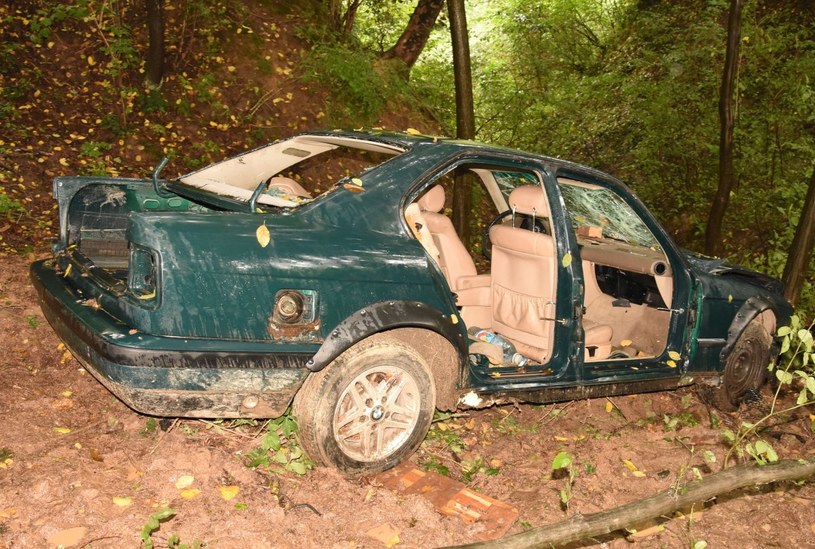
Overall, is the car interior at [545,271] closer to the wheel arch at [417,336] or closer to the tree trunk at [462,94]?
the wheel arch at [417,336]

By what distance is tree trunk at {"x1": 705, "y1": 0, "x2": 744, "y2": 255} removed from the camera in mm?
8805

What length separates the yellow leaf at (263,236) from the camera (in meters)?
3.43

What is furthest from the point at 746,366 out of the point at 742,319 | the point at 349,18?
the point at 349,18

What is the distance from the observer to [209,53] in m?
9.72

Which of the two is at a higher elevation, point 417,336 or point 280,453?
point 417,336

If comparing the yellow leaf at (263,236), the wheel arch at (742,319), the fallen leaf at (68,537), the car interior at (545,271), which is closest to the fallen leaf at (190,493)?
the fallen leaf at (68,537)

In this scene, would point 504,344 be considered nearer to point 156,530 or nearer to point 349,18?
point 156,530

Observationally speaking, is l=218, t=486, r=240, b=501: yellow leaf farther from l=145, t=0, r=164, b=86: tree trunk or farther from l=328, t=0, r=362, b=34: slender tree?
l=328, t=0, r=362, b=34: slender tree

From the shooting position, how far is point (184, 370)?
3.32 m

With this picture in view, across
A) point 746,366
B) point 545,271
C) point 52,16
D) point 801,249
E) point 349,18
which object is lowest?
point 746,366

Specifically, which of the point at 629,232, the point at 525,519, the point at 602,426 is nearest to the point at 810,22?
the point at 629,232

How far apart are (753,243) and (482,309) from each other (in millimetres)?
7061

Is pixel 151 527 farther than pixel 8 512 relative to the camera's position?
No

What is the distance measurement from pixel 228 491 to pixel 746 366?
4202mm
